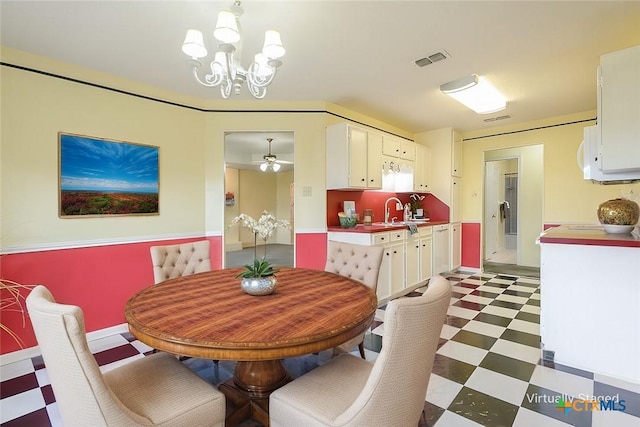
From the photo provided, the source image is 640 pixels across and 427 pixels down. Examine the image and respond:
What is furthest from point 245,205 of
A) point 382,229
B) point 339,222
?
point 382,229

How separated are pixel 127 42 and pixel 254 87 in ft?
3.80

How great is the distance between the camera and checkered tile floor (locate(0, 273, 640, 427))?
5.55 feet

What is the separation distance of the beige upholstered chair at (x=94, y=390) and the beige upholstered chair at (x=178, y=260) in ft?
3.37

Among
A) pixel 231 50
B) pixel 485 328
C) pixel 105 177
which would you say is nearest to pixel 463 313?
pixel 485 328

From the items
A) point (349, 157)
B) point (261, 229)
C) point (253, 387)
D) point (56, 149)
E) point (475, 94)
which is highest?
point (475, 94)

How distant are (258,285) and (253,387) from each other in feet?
2.05

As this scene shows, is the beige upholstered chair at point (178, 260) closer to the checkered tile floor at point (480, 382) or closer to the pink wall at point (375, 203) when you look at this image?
the checkered tile floor at point (480, 382)

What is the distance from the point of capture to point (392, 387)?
0.98 m

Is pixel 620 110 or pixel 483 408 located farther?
pixel 620 110

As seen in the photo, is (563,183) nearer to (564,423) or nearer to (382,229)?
(382,229)

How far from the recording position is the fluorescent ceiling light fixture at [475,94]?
3.06m

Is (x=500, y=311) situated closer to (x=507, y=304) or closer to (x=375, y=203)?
(x=507, y=304)

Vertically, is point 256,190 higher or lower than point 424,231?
higher

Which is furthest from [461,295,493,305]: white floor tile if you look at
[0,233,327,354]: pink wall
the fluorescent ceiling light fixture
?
[0,233,327,354]: pink wall
